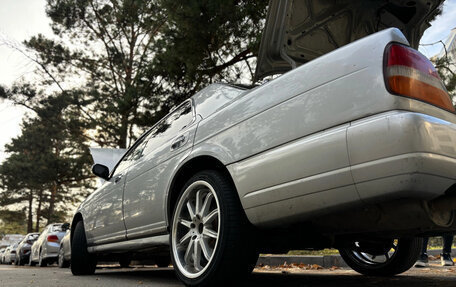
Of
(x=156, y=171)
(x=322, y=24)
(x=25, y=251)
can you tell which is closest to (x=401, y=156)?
(x=322, y=24)

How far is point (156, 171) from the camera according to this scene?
3682 millimetres

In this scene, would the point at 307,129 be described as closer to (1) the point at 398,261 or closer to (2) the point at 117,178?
(1) the point at 398,261

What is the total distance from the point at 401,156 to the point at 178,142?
1.95 metres

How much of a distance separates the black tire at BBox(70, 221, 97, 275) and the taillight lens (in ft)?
14.2

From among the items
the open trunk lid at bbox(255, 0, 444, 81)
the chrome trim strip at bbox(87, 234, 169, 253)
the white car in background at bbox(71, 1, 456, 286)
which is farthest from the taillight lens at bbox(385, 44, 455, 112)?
the chrome trim strip at bbox(87, 234, 169, 253)

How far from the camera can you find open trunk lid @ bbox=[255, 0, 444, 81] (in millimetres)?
3260

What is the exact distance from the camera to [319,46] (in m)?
3.58

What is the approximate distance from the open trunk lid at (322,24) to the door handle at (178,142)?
2.77 ft

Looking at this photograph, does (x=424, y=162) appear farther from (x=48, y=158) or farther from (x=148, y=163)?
(x=48, y=158)

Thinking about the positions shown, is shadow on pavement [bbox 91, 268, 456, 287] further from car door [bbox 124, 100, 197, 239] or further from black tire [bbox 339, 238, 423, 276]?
car door [bbox 124, 100, 197, 239]

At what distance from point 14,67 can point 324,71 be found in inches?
684

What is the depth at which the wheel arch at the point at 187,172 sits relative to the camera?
9.91 ft

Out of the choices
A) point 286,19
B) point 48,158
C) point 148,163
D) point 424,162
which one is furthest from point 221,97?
point 48,158

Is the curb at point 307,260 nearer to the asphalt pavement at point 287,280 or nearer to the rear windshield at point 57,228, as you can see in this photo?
the asphalt pavement at point 287,280
